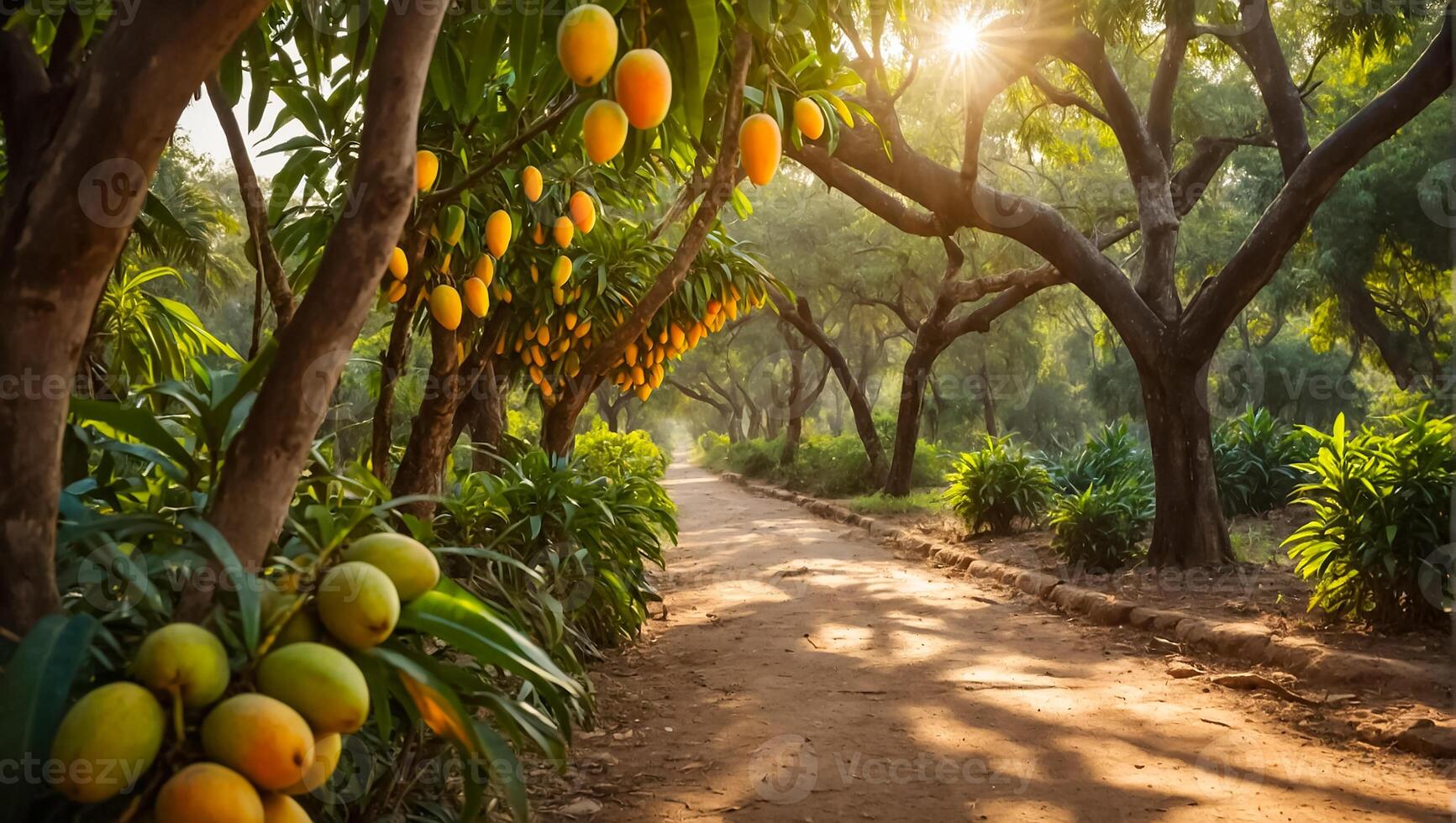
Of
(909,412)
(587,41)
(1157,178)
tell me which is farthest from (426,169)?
(909,412)

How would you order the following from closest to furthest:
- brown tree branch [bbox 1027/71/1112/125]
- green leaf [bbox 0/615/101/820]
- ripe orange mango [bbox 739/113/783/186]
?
green leaf [bbox 0/615/101/820] → ripe orange mango [bbox 739/113/783/186] → brown tree branch [bbox 1027/71/1112/125]

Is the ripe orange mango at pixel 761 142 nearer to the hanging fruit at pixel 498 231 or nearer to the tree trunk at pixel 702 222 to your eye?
the tree trunk at pixel 702 222

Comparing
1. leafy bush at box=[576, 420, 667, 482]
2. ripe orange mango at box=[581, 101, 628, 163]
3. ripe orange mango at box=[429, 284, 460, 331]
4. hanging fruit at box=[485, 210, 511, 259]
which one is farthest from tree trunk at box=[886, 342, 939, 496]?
ripe orange mango at box=[581, 101, 628, 163]

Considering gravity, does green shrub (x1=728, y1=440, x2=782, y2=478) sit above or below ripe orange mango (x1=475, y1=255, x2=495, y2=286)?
below

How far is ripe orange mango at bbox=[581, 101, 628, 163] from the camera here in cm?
191

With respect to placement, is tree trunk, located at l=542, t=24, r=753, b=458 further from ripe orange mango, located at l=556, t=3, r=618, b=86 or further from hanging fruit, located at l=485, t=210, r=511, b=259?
ripe orange mango, located at l=556, t=3, r=618, b=86

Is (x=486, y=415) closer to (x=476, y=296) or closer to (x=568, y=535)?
(x=568, y=535)

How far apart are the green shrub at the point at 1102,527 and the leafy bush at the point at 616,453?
3.60 meters

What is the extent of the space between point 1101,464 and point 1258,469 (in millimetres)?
1826

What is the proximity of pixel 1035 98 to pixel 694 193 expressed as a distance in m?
7.89

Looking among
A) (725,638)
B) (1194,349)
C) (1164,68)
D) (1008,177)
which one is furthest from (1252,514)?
(1008,177)

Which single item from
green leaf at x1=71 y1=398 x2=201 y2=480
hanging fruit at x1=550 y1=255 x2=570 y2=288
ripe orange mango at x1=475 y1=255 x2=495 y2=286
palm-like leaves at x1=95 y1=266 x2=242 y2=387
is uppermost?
hanging fruit at x1=550 y1=255 x2=570 y2=288

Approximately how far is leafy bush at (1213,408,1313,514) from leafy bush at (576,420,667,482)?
653 centimetres

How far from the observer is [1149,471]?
35.6 ft
